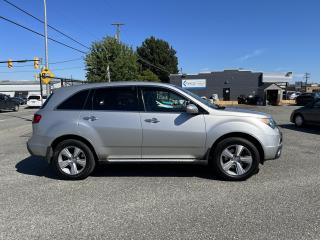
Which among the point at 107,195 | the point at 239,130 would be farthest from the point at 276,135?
the point at 107,195

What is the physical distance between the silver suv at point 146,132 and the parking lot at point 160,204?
398mm

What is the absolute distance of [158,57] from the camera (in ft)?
258

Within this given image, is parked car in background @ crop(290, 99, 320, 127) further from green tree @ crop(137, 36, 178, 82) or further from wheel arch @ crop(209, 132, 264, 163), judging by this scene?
green tree @ crop(137, 36, 178, 82)

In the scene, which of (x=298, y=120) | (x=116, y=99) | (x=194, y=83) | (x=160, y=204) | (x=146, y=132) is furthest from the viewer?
(x=194, y=83)

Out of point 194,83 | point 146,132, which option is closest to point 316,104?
point 146,132

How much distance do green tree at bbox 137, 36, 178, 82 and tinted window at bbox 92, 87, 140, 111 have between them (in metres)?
71.1

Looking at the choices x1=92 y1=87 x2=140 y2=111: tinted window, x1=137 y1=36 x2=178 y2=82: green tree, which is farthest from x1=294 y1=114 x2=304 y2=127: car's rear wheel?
x1=137 y1=36 x2=178 y2=82: green tree

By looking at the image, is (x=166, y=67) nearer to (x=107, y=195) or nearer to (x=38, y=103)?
(x=38, y=103)

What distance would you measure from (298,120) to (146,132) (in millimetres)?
11259

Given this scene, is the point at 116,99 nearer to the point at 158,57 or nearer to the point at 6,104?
the point at 6,104

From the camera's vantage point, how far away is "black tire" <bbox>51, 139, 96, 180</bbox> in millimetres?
6301

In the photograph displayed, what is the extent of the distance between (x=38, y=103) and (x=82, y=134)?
33.2m

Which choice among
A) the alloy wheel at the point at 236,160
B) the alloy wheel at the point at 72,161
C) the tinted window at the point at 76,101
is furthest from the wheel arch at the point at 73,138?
the alloy wheel at the point at 236,160

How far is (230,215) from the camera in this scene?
15.0 feet
